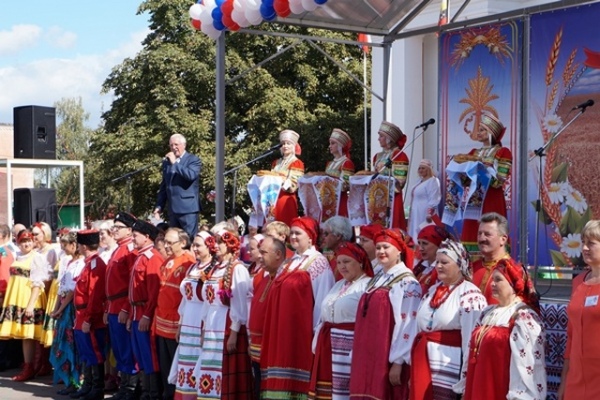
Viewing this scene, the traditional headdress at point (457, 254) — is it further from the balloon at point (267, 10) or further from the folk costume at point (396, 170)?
the balloon at point (267, 10)

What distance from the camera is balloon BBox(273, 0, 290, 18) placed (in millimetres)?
9867

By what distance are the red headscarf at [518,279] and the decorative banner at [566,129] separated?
3035mm

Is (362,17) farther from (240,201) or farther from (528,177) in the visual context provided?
(240,201)

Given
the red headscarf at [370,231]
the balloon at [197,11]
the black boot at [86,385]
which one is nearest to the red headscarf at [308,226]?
the red headscarf at [370,231]

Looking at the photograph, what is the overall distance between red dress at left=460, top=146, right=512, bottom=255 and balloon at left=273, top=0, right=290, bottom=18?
2.43 meters

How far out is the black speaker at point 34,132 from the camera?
17562 mm

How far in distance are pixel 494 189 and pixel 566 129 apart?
1.14 meters

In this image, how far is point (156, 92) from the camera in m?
28.0

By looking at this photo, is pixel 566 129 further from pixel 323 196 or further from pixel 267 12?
pixel 267 12

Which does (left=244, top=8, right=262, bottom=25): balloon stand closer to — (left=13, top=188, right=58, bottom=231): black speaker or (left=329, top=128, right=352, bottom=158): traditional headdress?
(left=329, top=128, right=352, bottom=158): traditional headdress

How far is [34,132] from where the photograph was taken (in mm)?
17594

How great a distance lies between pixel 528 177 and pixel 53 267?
6.21 meters

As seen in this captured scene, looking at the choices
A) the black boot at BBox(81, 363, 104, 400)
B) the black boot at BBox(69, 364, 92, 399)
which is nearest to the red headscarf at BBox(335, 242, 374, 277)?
the black boot at BBox(81, 363, 104, 400)

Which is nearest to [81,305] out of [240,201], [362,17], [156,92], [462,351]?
[362,17]
